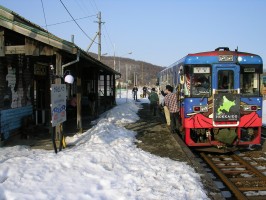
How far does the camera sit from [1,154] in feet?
26.5

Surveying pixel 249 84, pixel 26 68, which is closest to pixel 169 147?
pixel 249 84

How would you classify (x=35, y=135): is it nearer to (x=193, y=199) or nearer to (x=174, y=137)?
(x=174, y=137)

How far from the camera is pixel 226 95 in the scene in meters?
9.23

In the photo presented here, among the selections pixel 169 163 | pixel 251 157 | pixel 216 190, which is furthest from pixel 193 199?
pixel 251 157

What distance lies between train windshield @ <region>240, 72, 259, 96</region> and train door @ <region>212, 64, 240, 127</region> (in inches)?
7.5

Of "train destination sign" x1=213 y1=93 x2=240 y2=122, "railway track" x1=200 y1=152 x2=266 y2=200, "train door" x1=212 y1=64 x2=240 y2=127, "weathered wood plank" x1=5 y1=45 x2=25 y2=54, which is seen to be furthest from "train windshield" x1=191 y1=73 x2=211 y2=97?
"weathered wood plank" x1=5 y1=45 x2=25 y2=54

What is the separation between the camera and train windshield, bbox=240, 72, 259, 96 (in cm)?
944

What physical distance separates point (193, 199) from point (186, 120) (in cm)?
425

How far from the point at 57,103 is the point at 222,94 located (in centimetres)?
452

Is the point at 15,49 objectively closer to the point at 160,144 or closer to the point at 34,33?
the point at 34,33

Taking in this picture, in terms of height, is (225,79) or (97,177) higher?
(225,79)

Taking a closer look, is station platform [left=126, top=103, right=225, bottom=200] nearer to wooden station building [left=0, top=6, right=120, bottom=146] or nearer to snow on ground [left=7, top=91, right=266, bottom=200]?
snow on ground [left=7, top=91, right=266, bottom=200]

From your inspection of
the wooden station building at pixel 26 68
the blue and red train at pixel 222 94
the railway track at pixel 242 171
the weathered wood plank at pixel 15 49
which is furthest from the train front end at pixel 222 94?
the weathered wood plank at pixel 15 49

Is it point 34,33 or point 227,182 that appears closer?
point 227,182
